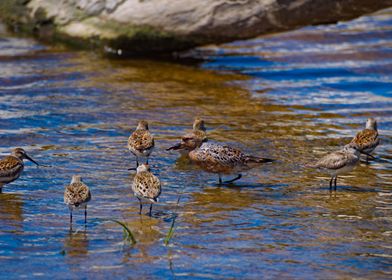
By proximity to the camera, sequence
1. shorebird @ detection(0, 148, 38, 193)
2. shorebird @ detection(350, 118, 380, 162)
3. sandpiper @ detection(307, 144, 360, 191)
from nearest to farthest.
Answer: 1. shorebird @ detection(0, 148, 38, 193)
2. sandpiper @ detection(307, 144, 360, 191)
3. shorebird @ detection(350, 118, 380, 162)

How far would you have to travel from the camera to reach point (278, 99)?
15.0 meters

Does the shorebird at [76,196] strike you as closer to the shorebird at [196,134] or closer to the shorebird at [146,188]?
the shorebird at [146,188]

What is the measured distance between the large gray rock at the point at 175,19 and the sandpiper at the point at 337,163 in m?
5.24

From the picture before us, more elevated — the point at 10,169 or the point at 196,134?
the point at 196,134

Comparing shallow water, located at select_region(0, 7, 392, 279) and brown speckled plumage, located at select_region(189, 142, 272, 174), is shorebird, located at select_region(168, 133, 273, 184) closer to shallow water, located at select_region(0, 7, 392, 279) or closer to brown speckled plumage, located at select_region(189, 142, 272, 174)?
brown speckled plumage, located at select_region(189, 142, 272, 174)

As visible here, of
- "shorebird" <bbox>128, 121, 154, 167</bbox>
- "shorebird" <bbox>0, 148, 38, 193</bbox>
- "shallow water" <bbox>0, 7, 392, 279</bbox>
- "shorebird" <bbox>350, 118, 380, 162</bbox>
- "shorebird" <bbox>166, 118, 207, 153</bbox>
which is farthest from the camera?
"shorebird" <bbox>166, 118, 207, 153</bbox>

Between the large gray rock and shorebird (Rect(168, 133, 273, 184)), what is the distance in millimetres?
5454

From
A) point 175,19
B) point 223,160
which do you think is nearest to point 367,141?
point 223,160

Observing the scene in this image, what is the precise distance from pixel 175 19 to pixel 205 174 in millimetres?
6220

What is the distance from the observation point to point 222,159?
10383 mm

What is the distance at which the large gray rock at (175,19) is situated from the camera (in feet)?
51.2

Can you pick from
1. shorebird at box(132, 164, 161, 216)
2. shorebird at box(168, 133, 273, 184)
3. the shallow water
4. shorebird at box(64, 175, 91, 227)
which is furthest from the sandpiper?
shorebird at box(64, 175, 91, 227)

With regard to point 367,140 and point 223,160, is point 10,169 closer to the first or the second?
point 223,160

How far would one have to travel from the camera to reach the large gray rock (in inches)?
615
